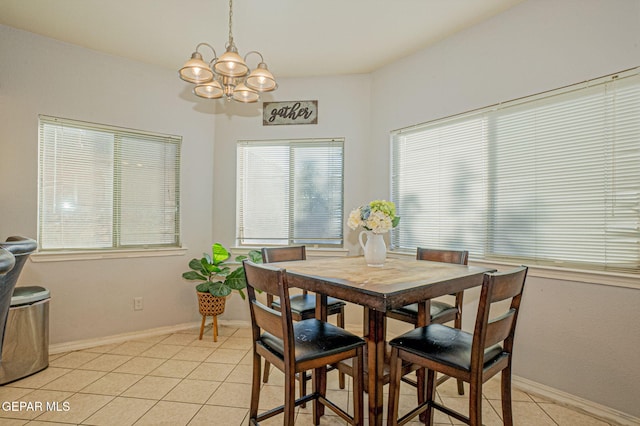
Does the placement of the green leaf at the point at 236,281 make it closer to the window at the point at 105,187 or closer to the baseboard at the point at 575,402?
the window at the point at 105,187

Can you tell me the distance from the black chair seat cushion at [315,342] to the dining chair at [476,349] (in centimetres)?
24

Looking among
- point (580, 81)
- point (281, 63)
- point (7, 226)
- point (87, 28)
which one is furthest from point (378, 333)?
point (87, 28)

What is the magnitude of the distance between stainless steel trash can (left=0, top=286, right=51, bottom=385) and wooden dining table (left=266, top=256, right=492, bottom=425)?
2211 mm

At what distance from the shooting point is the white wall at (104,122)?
2.75m

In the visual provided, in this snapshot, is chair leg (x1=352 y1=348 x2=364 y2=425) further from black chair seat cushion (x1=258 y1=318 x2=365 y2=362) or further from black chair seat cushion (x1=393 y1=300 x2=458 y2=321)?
black chair seat cushion (x1=393 y1=300 x2=458 y2=321)

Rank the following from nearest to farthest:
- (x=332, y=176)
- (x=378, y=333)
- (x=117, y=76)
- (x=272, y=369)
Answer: (x=378, y=333) → (x=272, y=369) → (x=117, y=76) → (x=332, y=176)

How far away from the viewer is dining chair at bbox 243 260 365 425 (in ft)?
4.69

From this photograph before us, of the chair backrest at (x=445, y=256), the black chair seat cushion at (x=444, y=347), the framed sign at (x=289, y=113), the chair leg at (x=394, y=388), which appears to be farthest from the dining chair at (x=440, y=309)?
the framed sign at (x=289, y=113)

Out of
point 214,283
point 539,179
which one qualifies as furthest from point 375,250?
point 214,283

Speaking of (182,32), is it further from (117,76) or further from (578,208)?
(578,208)

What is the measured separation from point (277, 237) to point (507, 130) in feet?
8.18

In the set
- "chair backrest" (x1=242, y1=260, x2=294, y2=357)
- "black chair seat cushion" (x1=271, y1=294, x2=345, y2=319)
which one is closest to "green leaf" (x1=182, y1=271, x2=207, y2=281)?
"black chair seat cushion" (x1=271, y1=294, x2=345, y2=319)

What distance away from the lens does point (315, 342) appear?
1597mm

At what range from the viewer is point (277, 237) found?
3688 mm
